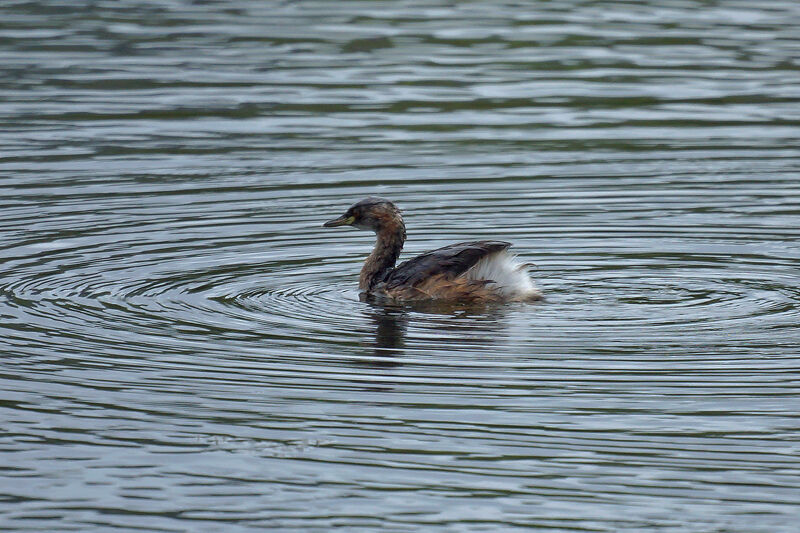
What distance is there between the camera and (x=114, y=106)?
1991 centimetres

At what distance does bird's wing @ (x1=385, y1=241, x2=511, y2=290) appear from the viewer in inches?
443

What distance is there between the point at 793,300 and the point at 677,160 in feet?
19.2

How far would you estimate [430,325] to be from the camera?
10.7 m

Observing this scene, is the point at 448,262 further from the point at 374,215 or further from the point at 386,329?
the point at 374,215

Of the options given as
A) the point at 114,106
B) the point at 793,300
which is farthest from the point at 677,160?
the point at 114,106

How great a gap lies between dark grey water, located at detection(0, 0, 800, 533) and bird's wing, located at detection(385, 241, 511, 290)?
30cm

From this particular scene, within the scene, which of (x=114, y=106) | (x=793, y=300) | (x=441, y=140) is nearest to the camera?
(x=793, y=300)

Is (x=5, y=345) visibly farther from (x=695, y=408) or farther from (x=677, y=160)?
(x=677, y=160)

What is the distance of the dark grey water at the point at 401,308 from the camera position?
750 centimetres

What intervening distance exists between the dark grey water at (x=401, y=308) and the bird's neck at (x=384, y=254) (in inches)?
10.3

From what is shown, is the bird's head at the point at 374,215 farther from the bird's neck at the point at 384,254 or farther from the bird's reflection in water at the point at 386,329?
the bird's reflection in water at the point at 386,329

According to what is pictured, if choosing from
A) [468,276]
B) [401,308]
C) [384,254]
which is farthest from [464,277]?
[384,254]

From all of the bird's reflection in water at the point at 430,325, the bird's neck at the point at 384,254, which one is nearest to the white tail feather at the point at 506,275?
the bird's reflection in water at the point at 430,325

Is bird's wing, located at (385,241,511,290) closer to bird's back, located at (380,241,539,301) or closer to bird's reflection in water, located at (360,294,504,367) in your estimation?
bird's back, located at (380,241,539,301)
